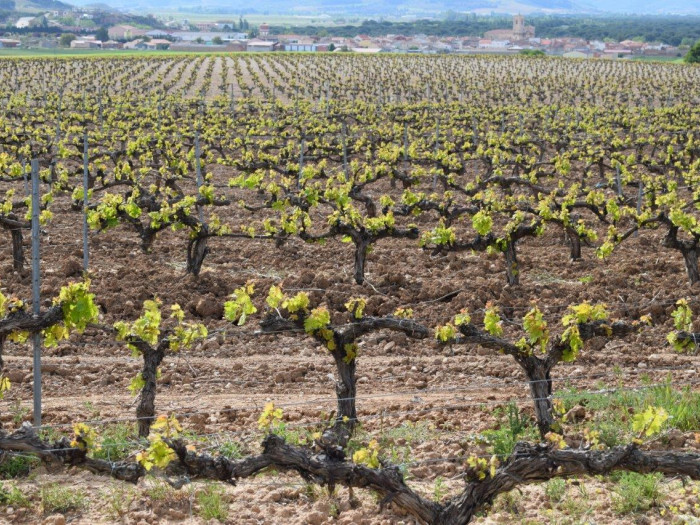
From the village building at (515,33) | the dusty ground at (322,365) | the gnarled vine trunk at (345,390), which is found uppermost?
the village building at (515,33)

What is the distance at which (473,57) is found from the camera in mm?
76250

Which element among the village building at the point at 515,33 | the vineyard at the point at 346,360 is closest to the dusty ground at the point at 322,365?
the vineyard at the point at 346,360

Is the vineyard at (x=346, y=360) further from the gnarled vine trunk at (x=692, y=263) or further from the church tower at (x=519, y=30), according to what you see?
the church tower at (x=519, y=30)

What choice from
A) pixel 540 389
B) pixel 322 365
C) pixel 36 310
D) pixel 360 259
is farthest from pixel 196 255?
pixel 540 389

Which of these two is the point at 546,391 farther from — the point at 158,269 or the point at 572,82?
the point at 572,82

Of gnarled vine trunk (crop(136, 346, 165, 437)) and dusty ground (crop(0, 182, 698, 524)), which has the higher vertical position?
gnarled vine trunk (crop(136, 346, 165, 437))

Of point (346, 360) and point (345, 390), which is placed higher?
point (346, 360)

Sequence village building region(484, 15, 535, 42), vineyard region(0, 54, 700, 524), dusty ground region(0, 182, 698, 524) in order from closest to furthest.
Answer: vineyard region(0, 54, 700, 524) < dusty ground region(0, 182, 698, 524) < village building region(484, 15, 535, 42)

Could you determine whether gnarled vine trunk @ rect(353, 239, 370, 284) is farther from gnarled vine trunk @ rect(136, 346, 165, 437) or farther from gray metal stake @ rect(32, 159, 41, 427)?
gray metal stake @ rect(32, 159, 41, 427)

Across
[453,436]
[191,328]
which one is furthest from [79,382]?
[453,436]

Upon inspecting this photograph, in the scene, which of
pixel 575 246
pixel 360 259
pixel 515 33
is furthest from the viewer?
pixel 515 33

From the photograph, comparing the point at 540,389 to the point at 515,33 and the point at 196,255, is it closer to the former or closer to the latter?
the point at 196,255

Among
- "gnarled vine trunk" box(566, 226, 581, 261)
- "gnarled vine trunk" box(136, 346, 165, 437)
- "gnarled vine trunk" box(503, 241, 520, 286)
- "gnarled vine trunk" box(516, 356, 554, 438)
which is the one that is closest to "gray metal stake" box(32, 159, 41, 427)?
"gnarled vine trunk" box(136, 346, 165, 437)

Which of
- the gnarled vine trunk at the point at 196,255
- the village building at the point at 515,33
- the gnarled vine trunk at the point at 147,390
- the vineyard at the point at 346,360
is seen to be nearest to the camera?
Answer: the vineyard at the point at 346,360
